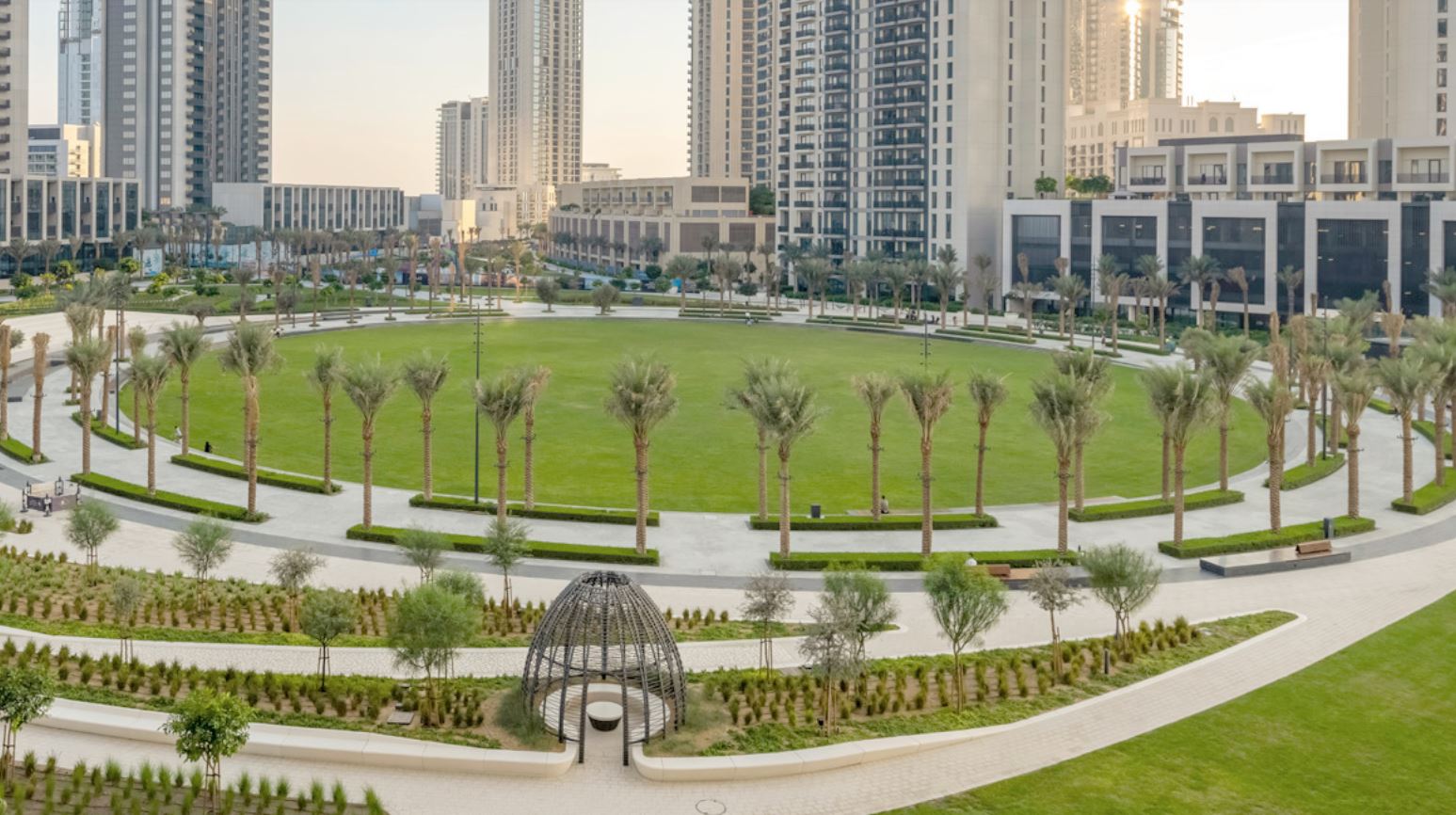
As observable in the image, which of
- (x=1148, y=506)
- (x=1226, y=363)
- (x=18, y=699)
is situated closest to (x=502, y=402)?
(x=18, y=699)

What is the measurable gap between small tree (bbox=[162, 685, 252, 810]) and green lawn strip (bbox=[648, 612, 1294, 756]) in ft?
29.4

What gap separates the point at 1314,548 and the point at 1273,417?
21.6 ft

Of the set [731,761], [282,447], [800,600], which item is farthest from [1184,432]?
[282,447]

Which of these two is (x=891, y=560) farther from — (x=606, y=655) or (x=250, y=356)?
(x=250, y=356)

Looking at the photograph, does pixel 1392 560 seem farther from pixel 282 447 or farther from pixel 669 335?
pixel 669 335

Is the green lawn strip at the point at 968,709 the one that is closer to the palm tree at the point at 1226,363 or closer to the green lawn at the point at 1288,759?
the green lawn at the point at 1288,759

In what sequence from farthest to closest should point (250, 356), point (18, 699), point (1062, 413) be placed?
point (250, 356) < point (1062, 413) < point (18, 699)

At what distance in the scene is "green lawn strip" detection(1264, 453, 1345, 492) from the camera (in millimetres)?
61378

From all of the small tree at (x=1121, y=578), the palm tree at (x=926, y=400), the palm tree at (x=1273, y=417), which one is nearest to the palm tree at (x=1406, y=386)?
the palm tree at (x=1273, y=417)

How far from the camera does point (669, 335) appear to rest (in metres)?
124

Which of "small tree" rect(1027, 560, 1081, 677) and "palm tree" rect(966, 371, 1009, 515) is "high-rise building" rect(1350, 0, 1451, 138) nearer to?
"palm tree" rect(966, 371, 1009, 515)

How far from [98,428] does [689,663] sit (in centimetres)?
4907

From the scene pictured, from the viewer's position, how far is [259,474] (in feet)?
199

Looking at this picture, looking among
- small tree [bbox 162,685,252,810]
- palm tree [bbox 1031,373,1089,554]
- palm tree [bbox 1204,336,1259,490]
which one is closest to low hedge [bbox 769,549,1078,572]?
palm tree [bbox 1031,373,1089,554]
